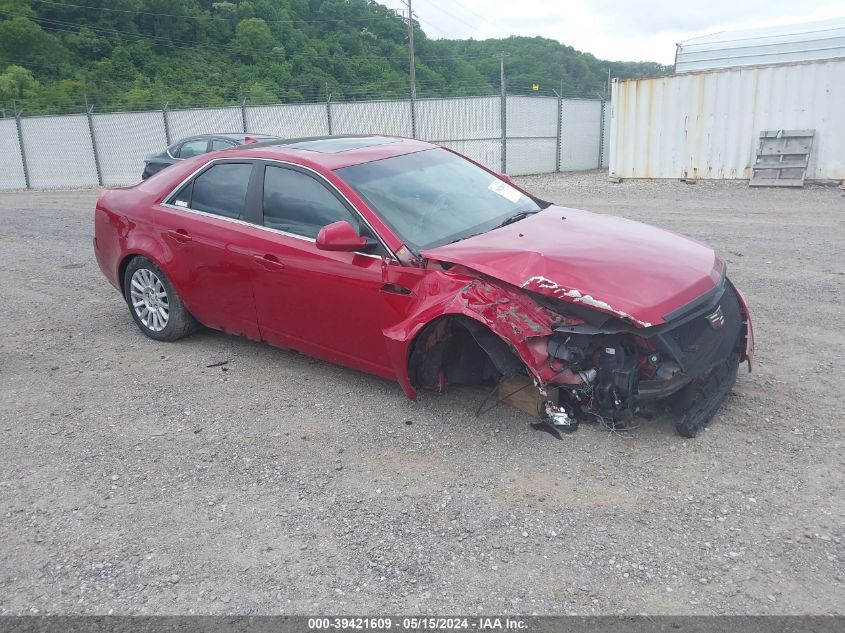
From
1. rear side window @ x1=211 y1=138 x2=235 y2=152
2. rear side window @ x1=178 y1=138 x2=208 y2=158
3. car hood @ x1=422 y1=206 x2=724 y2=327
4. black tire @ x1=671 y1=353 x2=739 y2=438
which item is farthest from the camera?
rear side window @ x1=178 y1=138 x2=208 y2=158

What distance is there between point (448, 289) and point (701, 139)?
48.7 feet

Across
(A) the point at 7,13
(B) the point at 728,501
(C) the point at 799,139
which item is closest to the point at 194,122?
(C) the point at 799,139

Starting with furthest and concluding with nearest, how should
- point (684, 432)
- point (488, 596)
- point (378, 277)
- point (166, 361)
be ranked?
point (166, 361), point (378, 277), point (684, 432), point (488, 596)

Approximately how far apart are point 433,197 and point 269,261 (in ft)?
3.82

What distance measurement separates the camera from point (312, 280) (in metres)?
4.44

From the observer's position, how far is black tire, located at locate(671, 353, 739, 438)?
3773mm

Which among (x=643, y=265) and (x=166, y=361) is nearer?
(x=643, y=265)

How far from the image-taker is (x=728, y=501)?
323 centimetres

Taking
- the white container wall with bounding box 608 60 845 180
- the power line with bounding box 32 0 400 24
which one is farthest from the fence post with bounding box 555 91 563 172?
the power line with bounding box 32 0 400 24

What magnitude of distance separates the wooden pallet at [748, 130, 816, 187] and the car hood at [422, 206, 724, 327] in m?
12.2

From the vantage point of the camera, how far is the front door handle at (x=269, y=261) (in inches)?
181

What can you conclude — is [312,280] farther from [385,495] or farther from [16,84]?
[16,84]

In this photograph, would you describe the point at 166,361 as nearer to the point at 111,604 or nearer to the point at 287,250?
the point at 287,250

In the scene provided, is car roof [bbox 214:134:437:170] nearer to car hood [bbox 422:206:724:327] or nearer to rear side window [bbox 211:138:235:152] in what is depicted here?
car hood [bbox 422:206:724:327]
